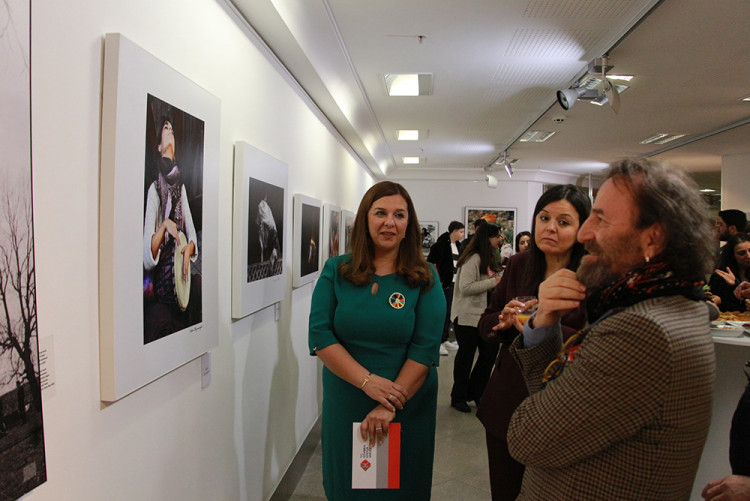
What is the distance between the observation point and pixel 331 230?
501 cm

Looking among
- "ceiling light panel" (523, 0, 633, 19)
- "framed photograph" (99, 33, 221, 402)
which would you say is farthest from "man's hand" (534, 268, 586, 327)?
"ceiling light panel" (523, 0, 633, 19)

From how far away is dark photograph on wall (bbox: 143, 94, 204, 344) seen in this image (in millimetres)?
1508

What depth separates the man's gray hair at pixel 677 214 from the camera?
0.93 meters

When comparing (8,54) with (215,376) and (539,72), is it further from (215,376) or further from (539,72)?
(539,72)

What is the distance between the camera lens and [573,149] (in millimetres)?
9273

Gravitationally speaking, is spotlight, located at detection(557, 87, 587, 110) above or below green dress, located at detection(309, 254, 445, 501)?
above

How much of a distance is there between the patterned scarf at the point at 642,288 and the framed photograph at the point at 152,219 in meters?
1.20

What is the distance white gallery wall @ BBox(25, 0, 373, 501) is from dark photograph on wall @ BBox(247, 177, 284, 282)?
217mm

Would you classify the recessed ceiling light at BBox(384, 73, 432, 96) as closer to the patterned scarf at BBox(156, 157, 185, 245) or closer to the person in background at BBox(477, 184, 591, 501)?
the person in background at BBox(477, 184, 591, 501)

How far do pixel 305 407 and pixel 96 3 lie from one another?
3402mm

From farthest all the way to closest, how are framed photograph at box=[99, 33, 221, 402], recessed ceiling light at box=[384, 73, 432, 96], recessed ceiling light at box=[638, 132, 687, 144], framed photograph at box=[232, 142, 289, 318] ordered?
recessed ceiling light at box=[638, 132, 687, 144] < recessed ceiling light at box=[384, 73, 432, 96] < framed photograph at box=[232, 142, 289, 318] < framed photograph at box=[99, 33, 221, 402]

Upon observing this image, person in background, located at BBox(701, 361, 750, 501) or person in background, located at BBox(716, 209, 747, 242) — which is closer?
person in background, located at BBox(701, 361, 750, 501)

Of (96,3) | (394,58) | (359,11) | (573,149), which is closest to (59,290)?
(96,3)

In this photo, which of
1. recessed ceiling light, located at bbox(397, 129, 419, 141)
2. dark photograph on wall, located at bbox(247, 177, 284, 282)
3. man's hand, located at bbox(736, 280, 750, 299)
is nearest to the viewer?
dark photograph on wall, located at bbox(247, 177, 284, 282)
